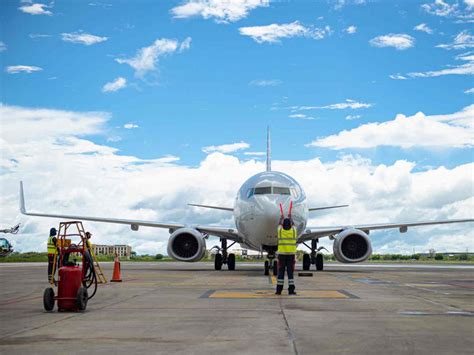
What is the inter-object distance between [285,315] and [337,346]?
2.69 m

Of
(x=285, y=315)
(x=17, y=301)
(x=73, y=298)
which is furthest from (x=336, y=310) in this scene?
(x=17, y=301)

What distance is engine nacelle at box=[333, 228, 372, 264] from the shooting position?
83.0 feet

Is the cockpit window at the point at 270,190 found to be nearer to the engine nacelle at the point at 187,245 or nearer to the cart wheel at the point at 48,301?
the engine nacelle at the point at 187,245

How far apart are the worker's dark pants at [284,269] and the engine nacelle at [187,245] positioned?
12.0m

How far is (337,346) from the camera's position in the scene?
6012mm

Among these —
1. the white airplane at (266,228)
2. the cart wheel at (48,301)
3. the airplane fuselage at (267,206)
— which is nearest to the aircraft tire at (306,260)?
the white airplane at (266,228)

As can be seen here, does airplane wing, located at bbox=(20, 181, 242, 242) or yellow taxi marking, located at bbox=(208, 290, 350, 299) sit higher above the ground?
airplane wing, located at bbox=(20, 181, 242, 242)

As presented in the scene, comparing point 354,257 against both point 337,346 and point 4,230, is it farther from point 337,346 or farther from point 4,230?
point 4,230

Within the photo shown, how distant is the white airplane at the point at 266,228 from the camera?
68.9 feet

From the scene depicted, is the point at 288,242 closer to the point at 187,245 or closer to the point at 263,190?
the point at 263,190

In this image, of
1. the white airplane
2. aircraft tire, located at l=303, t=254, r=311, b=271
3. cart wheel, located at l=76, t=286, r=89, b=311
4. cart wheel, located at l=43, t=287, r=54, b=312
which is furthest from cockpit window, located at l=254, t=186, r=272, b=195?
cart wheel, located at l=43, t=287, r=54, b=312

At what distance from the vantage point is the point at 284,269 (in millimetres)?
13125

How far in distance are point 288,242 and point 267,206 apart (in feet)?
23.8

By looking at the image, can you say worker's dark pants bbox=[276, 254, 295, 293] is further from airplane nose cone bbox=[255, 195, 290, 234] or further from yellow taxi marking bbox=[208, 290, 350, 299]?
airplane nose cone bbox=[255, 195, 290, 234]
